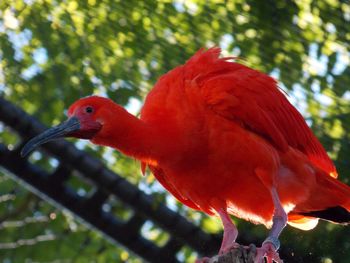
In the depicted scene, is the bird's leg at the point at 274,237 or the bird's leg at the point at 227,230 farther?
the bird's leg at the point at 227,230

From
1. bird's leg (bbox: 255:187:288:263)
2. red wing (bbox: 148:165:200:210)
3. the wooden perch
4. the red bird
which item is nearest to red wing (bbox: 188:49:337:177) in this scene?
the red bird

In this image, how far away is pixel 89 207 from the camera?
4.27 metres

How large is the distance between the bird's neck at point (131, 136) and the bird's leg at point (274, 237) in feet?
1.57

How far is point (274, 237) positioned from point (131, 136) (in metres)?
0.65

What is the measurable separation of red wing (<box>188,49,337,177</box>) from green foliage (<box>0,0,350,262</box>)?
2.30 feet

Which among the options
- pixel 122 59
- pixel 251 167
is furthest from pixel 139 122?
pixel 122 59

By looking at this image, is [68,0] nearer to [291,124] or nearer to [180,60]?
[180,60]

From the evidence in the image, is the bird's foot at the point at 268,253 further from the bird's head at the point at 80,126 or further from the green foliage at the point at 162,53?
the green foliage at the point at 162,53

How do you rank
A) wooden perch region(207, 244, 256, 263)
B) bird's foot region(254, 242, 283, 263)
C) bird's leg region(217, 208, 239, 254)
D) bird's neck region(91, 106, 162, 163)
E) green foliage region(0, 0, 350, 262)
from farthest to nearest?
green foliage region(0, 0, 350, 262) → bird's leg region(217, 208, 239, 254) → bird's neck region(91, 106, 162, 163) → bird's foot region(254, 242, 283, 263) → wooden perch region(207, 244, 256, 263)

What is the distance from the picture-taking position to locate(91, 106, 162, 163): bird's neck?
3.59m

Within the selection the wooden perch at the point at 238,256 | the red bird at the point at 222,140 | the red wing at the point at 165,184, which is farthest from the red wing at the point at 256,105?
the wooden perch at the point at 238,256

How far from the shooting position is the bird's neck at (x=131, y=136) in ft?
11.8

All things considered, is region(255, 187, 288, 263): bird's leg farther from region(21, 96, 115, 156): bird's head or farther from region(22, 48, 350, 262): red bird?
region(21, 96, 115, 156): bird's head

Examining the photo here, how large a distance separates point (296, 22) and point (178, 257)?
124 cm
